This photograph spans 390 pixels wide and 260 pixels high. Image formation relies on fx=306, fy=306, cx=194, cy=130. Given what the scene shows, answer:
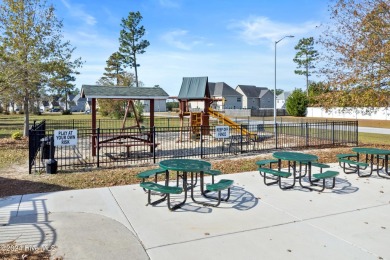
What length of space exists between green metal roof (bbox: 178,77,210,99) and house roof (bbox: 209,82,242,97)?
56402 millimetres

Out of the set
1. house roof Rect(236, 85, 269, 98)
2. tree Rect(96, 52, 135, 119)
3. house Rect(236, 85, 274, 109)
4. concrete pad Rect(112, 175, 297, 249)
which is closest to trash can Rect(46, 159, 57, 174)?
concrete pad Rect(112, 175, 297, 249)

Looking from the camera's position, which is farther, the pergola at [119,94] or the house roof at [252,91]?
the house roof at [252,91]

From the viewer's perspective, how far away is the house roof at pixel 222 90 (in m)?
77.4

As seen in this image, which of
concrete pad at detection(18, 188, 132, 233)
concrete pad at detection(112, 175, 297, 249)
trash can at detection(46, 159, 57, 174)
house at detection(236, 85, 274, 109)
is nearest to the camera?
concrete pad at detection(112, 175, 297, 249)

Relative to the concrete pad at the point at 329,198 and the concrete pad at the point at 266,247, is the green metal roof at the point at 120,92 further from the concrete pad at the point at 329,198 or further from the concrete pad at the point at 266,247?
the concrete pad at the point at 266,247

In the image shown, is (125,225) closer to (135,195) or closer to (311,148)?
(135,195)

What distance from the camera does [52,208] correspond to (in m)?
6.17

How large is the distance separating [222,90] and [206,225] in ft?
240

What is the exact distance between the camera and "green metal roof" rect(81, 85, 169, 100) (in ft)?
42.6

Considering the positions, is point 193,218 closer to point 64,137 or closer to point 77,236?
point 77,236

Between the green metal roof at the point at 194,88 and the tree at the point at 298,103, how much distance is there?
38.8m

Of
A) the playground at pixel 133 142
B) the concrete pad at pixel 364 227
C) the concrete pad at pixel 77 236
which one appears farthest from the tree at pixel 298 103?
the concrete pad at pixel 77 236

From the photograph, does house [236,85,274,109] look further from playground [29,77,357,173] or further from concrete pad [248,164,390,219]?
concrete pad [248,164,390,219]

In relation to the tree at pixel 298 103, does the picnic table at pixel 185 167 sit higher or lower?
lower
